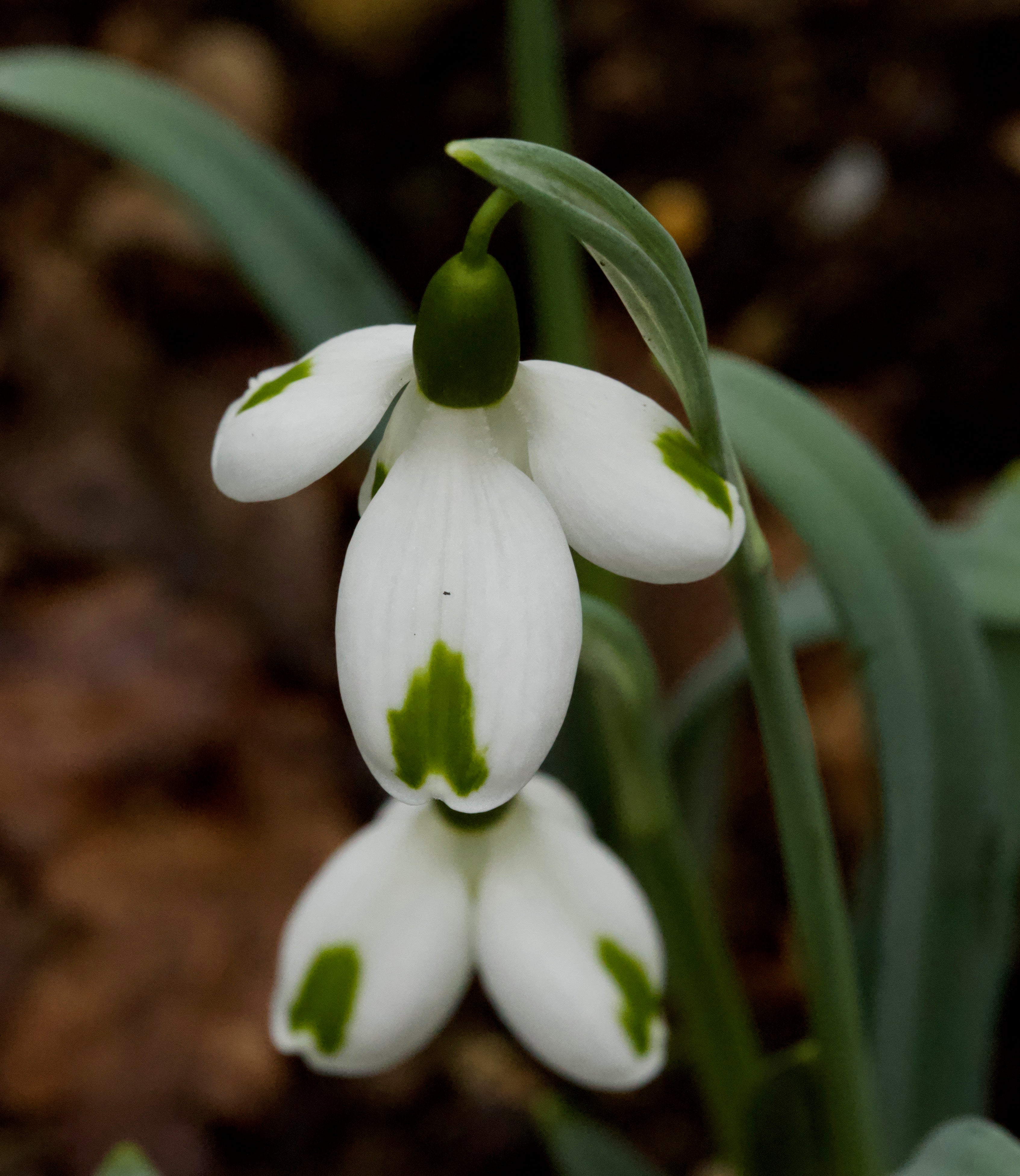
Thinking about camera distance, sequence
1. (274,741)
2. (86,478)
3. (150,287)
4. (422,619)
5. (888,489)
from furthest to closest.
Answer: (150,287)
(86,478)
(274,741)
(888,489)
(422,619)

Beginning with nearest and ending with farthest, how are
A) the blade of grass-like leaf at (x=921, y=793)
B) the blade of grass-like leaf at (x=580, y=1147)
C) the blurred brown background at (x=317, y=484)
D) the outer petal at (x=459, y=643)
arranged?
the outer petal at (x=459, y=643) → the blade of grass-like leaf at (x=921, y=793) → the blade of grass-like leaf at (x=580, y=1147) → the blurred brown background at (x=317, y=484)

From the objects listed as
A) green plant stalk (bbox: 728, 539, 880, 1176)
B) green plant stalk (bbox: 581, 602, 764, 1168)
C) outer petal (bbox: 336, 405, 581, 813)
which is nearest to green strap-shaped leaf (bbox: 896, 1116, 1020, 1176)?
green plant stalk (bbox: 728, 539, 880, 1176)

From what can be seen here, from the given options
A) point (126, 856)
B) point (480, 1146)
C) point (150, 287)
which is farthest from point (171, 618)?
point (480, 1146)

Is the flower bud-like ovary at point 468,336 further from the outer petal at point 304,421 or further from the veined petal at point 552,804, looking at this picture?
the veined petal at point 552,804

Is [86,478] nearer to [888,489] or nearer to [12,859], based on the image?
[12,859]

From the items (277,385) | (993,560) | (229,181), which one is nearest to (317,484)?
(229,181)

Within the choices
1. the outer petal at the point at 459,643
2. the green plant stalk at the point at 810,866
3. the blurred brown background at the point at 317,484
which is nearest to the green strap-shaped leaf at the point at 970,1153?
the green plant stalk at the point at 810,866
